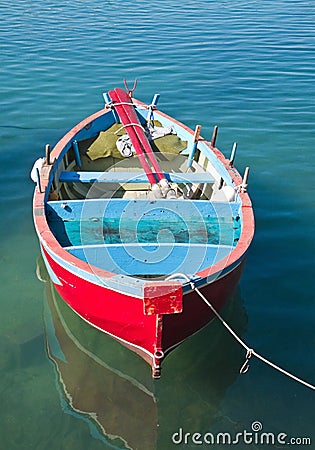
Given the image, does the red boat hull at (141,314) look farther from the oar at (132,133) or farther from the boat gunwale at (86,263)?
the oar at (132,133)

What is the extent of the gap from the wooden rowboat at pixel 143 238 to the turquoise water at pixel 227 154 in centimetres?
92

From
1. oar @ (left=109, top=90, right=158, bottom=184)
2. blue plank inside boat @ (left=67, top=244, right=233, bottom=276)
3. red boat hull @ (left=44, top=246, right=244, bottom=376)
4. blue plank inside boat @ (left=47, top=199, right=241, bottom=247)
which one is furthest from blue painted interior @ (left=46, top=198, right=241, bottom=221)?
oar @ (left=109, top=90, right=158, bottom=184)

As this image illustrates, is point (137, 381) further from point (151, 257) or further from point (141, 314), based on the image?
point (151, 257)

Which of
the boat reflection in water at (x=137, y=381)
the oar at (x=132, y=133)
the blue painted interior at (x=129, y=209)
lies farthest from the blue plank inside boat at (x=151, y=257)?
the oar at (x=132, y=133)

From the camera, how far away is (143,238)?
6266 millimetres

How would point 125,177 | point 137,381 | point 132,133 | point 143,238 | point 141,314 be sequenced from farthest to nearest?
point 132,133 < point 125,177 < point 143,238 < point 137,381 < point 141,314

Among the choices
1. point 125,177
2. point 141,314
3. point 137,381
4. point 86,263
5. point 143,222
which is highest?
point 125,177

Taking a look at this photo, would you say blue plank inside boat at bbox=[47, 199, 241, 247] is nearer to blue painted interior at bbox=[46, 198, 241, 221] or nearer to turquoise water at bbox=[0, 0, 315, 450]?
blue painted interior at bbox=[46, 198, 241, 221]

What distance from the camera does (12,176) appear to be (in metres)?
10.3

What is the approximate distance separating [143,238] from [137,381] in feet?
6.33

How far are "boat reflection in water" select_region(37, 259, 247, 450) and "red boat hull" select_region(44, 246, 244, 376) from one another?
0.68 meters

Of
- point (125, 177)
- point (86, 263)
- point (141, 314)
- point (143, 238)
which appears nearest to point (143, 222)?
point (143, 238)

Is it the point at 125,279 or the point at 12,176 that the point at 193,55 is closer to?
the point at 12,176

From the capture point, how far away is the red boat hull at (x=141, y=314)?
499cm
